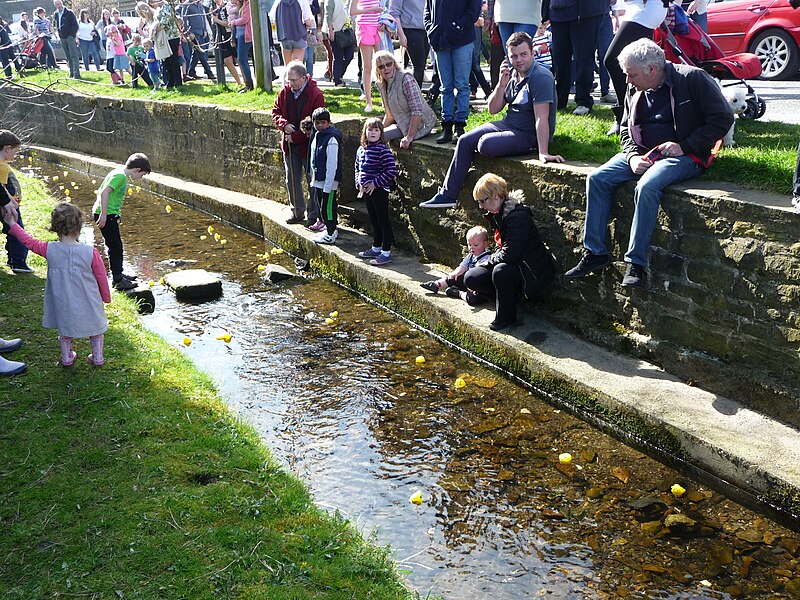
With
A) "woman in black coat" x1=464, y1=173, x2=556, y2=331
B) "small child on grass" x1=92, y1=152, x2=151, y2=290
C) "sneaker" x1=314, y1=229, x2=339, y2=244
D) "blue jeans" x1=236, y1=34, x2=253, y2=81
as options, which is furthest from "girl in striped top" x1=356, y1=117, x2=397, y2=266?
"blue jeans" x1=236, y1=34, x2=253, y2=81

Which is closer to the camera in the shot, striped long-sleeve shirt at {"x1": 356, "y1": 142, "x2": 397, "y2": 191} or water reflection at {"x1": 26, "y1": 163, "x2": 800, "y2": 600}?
water reflection at {"x1": 26, "y1": 163, "x2": 800, "y2": 600}

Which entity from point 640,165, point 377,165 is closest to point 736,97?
point 640,165

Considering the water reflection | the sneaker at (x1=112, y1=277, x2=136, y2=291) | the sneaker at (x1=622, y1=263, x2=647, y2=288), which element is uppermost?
the sneaker at (x1=622, y1=263, x2=647, y2=288)

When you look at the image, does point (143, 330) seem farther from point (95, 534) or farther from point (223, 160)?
point (223, 160)

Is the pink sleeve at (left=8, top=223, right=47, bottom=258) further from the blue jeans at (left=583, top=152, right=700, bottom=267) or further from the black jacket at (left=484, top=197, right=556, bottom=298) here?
the blue jeans at (left=583, top=152, right=700, bottom=267)

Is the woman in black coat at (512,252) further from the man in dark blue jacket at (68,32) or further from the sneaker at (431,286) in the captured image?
the man in dark blue jacket at (68,32)

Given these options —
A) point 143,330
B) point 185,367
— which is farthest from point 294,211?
point 185,367

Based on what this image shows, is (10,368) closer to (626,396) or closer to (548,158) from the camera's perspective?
(626,396)

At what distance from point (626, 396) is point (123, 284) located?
5724mm

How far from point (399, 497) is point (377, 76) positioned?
18.1 feet

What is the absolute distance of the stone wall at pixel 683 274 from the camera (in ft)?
17.4

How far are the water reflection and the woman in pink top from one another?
437cm

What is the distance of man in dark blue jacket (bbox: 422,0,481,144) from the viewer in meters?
8.66

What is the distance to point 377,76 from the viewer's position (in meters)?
9.12
